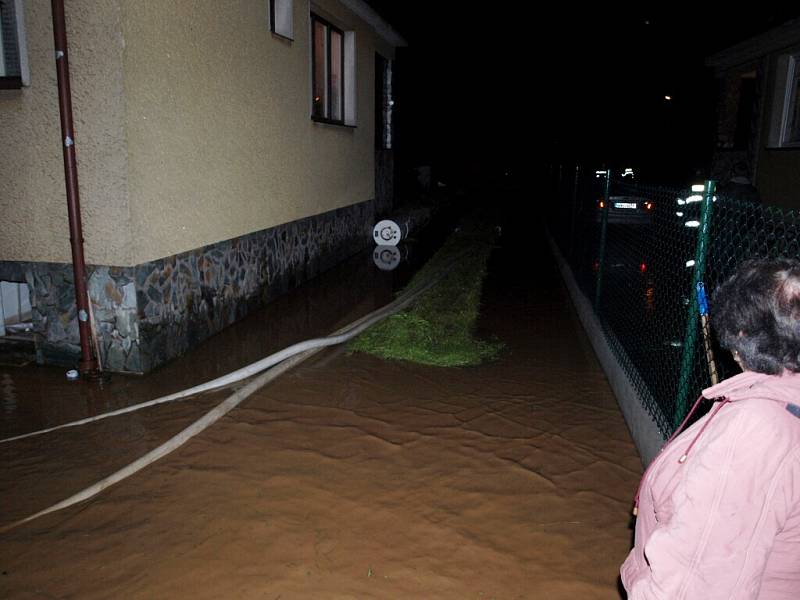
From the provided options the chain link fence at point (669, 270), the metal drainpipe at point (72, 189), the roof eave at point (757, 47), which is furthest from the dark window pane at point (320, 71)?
the roof eave at point (757, 47)

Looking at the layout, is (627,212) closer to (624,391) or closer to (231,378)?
(624,391)

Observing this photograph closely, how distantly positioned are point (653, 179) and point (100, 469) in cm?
1718

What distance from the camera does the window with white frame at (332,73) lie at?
10.5 meters

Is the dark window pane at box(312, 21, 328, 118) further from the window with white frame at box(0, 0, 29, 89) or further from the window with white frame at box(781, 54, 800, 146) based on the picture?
the window with white frame at box(781, 54, 800, 146)

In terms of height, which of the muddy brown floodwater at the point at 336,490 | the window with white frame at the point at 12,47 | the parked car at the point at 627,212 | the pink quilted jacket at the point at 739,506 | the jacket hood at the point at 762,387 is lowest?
the muddy brown floodwater at the point at 336,490

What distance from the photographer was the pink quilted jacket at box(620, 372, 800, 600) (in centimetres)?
147

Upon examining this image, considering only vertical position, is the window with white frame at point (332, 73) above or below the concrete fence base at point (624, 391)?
above

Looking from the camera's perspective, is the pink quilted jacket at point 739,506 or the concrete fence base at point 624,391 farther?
the concrete fence base at point 624,391

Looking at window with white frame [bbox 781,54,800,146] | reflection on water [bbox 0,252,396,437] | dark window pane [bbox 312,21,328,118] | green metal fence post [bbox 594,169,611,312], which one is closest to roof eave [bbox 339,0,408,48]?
dark window pane [bbox 312,21,328,118]

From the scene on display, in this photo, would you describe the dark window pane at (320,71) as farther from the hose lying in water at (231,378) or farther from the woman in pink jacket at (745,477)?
the woman in pink jacket at (745,477)

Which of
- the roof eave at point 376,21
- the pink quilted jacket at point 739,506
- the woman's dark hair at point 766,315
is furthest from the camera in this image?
the roof eave at point 376,21

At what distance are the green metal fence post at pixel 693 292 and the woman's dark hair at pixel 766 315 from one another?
2.18 m

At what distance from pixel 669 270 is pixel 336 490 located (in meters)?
3.16

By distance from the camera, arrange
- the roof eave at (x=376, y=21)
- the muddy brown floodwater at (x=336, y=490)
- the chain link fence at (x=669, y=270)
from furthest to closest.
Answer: the roof eave at (x=376, y=21), the chain link fence at (x=669, y=270), the muddy brown floodwater at (x=336, y=490)
